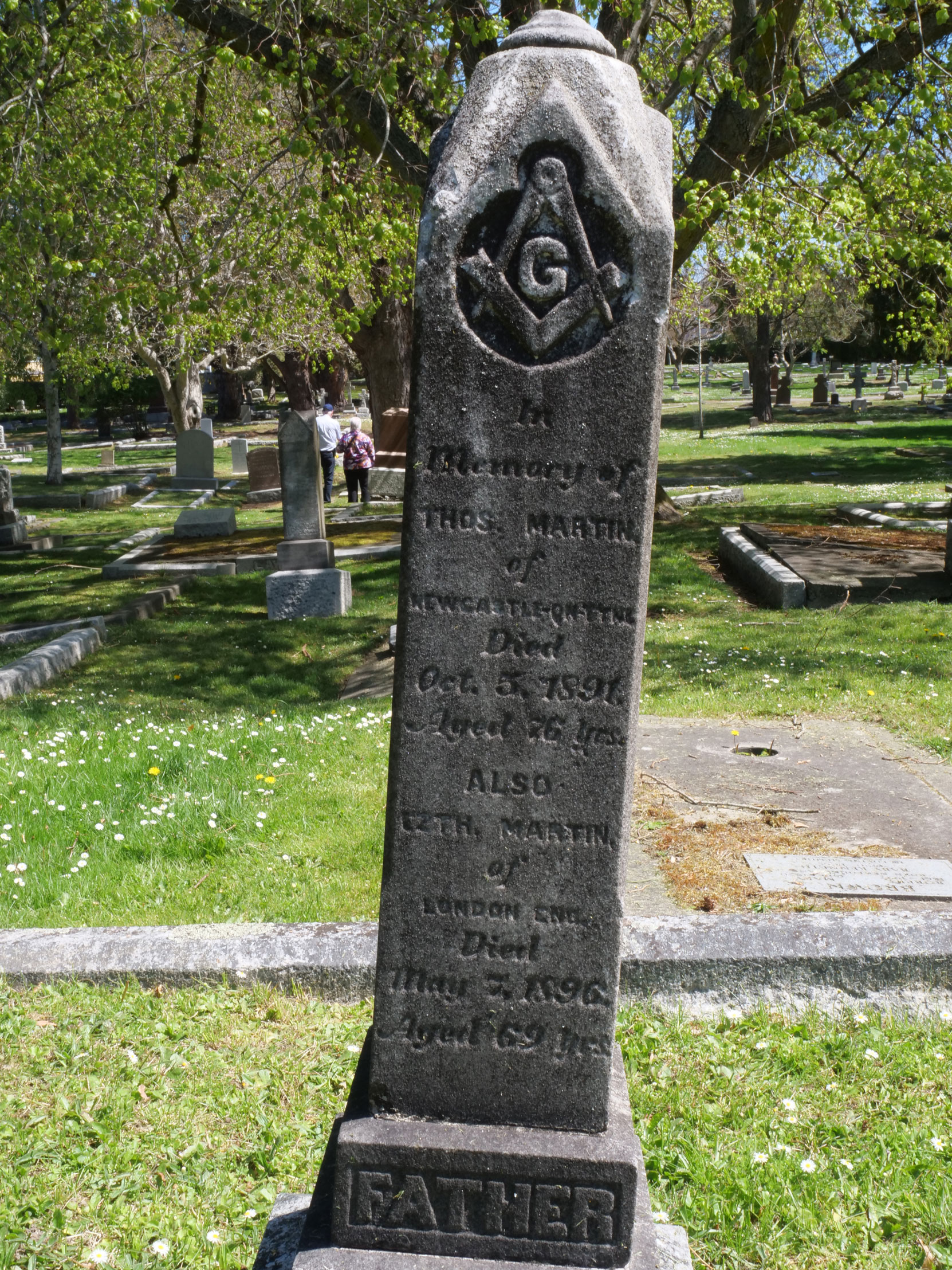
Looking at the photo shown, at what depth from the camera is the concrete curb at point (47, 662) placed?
9500mm

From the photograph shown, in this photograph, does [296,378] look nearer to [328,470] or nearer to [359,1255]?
[328,470]

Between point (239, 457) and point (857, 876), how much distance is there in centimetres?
3209

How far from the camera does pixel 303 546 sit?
13711 mm

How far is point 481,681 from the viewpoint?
2662 mm

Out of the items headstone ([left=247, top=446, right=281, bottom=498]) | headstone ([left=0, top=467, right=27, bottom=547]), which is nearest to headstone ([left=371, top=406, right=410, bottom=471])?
headstone ([left=247, top=446, right=281, bottom=498])

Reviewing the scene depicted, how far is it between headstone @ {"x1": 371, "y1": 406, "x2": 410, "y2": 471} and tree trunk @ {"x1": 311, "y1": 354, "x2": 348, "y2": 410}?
81.9 ft

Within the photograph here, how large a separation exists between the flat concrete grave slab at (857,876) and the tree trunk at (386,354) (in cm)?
1991

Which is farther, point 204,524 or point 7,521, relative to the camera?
point 204,524

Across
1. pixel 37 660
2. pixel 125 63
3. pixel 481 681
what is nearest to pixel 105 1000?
pixel 481 681

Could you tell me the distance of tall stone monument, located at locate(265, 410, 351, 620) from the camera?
44.0 feet

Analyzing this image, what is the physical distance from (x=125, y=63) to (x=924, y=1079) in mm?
13325

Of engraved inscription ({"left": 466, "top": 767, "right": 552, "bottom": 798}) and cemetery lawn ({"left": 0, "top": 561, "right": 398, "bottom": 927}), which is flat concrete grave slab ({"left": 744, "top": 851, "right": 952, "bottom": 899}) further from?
engraved inscription ({"left": 466, "top": 767, "right": 552, "bottom": 798})

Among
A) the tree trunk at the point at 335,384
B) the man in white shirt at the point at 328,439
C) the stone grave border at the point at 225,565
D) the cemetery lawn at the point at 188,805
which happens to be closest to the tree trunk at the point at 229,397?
the tree trunk at the point at 335,384

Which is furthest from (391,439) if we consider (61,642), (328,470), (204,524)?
(61,642)
